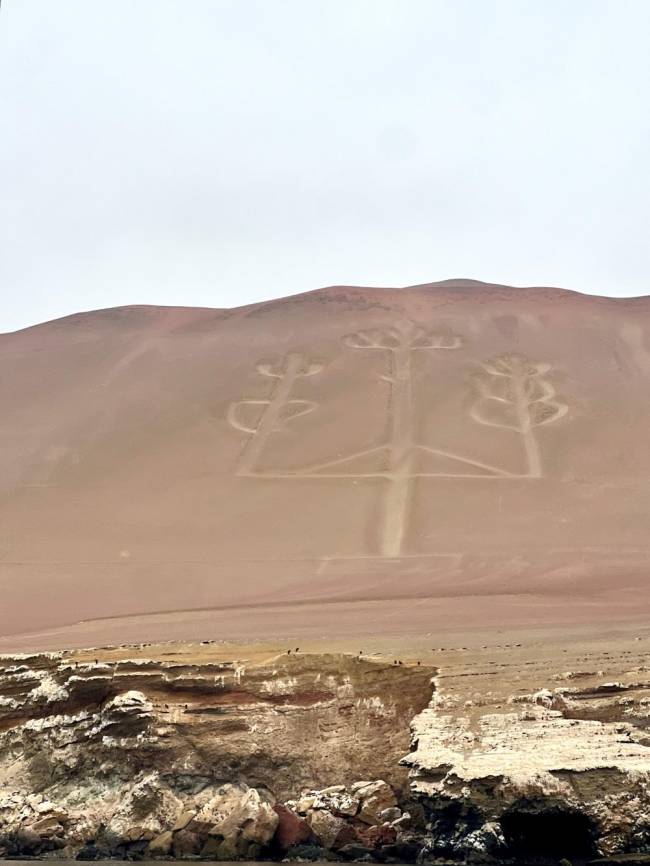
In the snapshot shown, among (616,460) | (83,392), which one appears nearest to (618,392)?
(616,460)

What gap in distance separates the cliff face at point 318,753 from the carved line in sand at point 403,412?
1250 cm

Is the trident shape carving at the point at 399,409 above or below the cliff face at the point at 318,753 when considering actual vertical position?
above

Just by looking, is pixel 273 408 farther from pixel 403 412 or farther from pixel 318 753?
pixel 318 753

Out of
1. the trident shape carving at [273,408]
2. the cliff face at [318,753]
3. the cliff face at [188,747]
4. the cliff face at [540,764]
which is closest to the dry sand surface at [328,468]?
the trident shape carving at [273,408]

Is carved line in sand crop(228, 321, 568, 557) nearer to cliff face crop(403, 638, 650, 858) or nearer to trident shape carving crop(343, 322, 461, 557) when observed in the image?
trident shape carving crop(343, 322, 461, 557)

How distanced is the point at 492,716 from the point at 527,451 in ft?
72.1

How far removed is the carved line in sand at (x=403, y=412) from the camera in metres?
36.0

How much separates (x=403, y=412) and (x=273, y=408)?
4.74 m

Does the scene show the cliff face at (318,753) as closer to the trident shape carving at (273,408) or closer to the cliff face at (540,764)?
the cliff face at (540,764)

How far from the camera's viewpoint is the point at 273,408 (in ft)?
137

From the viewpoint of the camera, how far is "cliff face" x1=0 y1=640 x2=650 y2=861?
1450 cm

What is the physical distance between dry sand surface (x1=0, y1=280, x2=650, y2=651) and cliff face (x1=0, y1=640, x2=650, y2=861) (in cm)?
354

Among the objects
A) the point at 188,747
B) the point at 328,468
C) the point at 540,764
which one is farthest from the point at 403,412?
the point at 540,764

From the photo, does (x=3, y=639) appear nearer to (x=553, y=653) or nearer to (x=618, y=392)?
(x=553, y=653)
